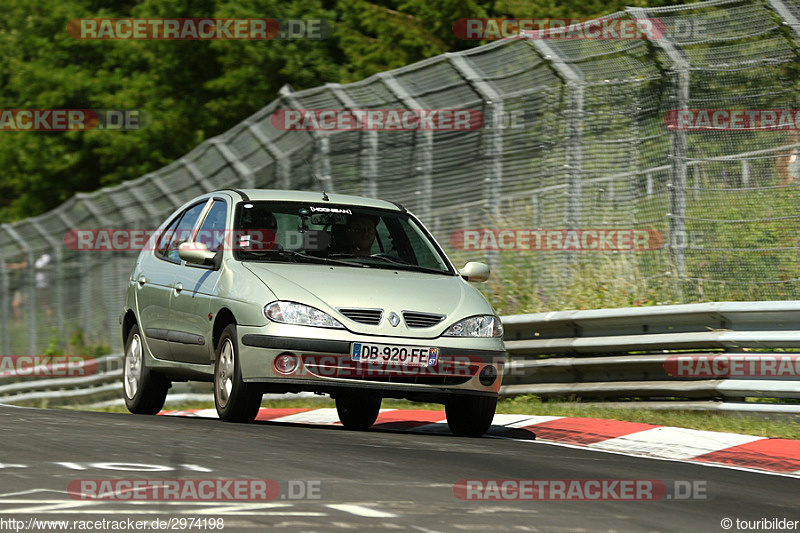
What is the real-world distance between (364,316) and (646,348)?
9.03 ft

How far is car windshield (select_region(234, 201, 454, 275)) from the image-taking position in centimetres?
1006

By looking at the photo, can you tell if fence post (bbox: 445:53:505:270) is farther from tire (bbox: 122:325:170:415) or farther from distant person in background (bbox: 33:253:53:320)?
distant person in background (bbox: 33:253:53:320)

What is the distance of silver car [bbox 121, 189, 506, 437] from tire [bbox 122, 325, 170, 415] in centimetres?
2

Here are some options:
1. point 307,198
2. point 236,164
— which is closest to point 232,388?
point 307,198

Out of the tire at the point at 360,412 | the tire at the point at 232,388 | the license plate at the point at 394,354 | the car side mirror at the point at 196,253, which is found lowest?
the tire at the point at 360,412

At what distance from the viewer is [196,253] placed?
32.8 ft

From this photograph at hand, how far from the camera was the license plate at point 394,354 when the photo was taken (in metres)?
9.12

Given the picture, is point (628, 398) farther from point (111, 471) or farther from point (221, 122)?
point (221, 122)

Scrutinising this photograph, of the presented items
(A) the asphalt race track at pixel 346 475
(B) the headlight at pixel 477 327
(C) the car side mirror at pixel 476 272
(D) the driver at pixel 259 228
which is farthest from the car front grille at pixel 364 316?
(C) the car side mirror at pixel 476 272

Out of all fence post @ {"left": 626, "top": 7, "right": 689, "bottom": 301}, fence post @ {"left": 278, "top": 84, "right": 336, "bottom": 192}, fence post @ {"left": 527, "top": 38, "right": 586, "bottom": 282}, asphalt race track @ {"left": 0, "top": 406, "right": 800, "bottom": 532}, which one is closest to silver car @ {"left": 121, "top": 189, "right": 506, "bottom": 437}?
asphalt race track @ {"left": 0, "top": 406, "right": 800, "bottom": 532}

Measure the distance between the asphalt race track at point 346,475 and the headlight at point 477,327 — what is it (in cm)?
70

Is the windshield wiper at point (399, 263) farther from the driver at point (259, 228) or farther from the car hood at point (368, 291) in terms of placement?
the driver at point (259, 228)

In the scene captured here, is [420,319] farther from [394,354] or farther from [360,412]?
[360,412]

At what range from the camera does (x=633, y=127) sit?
43.3ft
